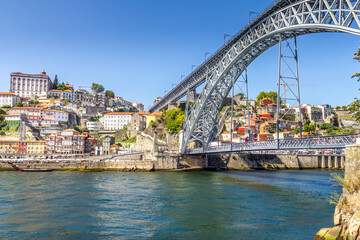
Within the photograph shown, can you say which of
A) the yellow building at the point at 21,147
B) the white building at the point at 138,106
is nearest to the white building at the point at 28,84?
the white building at the point at 138,106

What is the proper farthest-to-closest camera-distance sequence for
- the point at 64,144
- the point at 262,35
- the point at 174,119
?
the point at 174,119
the point at 64,144
the point at 262,35

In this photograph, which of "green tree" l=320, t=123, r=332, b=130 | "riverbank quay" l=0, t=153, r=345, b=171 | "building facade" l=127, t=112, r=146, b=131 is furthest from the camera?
"building facade" l=127, t=112, r=146, b=131

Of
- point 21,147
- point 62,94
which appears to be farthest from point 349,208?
point 62,94

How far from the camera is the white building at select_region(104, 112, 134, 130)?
65.8m

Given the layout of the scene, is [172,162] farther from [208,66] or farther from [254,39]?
[254,39]

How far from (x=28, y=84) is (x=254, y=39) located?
72.9 meters

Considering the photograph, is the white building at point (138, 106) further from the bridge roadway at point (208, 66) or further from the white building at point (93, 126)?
the white building at point (93, 126)

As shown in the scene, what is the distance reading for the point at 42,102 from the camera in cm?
7025

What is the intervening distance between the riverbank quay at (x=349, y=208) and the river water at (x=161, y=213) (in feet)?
6.09

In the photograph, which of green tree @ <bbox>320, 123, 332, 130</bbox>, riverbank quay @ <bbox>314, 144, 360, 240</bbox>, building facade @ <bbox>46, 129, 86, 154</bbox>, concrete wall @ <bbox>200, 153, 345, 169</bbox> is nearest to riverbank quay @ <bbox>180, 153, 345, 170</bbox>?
concrete wall @ <bbox>200, 153, 345, 169</bbox>

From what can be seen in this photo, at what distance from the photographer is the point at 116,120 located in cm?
6625

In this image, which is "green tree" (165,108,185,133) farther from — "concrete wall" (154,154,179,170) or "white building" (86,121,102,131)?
"white building" (86,121,102,131)

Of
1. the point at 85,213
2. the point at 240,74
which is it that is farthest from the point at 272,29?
the point at 85,213

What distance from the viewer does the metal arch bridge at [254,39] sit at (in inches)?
527
